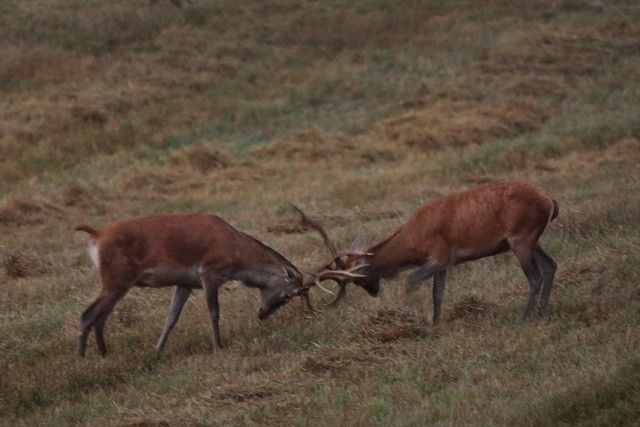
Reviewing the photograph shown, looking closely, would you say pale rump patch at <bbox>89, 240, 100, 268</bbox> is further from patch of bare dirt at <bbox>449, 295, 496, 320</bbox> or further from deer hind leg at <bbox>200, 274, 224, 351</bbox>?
patch of bare dirt at <bbox>449, 295, 496, 320</bbox>

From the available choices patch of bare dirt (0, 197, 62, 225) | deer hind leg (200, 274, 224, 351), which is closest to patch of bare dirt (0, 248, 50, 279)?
patch of bare dirt (0, 197, 62, 225)

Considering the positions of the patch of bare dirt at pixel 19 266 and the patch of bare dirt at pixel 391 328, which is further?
the patch of bare dirt at pixel 19 266

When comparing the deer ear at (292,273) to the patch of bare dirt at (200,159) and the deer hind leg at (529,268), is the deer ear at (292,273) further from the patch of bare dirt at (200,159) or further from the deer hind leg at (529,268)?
the patch of bare dirt at (200,159)

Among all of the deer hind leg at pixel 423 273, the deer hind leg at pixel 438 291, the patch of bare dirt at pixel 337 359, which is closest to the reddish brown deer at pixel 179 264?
the deer hind leg at pixel 423 273

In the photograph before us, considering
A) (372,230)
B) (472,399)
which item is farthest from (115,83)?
(472,399)

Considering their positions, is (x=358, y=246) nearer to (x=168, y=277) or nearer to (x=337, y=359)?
(x=168, y=277)

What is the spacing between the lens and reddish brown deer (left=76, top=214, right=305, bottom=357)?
1230 cm

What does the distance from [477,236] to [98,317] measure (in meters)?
3.48

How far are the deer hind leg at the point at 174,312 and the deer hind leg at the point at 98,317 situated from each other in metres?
0.51

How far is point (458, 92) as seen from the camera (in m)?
A: 29.5

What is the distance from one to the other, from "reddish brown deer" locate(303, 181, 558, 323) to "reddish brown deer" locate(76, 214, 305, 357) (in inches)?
35.4

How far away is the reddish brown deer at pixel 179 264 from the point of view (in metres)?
12.3

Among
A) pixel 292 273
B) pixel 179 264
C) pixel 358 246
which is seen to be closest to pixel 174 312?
pixel 179 264

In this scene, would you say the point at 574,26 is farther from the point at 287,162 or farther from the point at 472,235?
the point at 472,235
